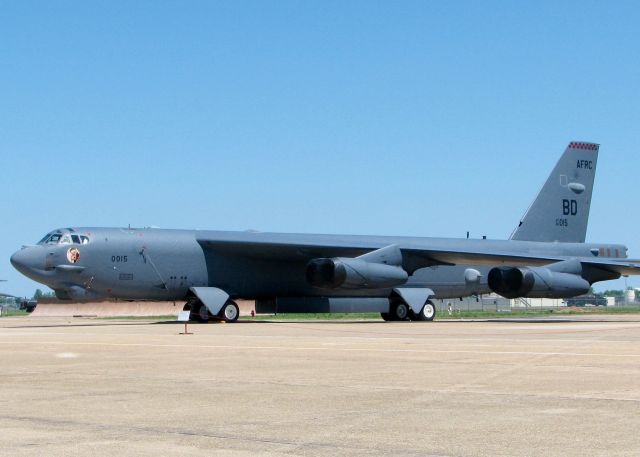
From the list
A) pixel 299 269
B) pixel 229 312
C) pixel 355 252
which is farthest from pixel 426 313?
pixel 229 312

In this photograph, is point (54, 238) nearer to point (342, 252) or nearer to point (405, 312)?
point (342, 252)

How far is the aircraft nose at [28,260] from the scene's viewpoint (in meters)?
34.0

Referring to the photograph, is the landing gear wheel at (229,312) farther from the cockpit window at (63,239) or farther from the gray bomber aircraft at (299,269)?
the cockpit window at (63,239)

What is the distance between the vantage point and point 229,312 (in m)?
37.2

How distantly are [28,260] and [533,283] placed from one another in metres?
18.8

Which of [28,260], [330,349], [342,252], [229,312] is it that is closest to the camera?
[330,349]

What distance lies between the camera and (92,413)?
359 inches

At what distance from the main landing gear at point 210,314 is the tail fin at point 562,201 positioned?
15424 mm

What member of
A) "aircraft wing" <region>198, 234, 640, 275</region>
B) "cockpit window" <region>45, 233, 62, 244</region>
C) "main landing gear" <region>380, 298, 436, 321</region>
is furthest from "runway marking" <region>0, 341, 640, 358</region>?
"main landing gear" <region>380, 298, 436, 321</region>

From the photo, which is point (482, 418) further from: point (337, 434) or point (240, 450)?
point (240, 450)

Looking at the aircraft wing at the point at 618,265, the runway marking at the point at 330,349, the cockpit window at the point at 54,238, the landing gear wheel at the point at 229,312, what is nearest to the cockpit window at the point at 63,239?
the cockpit window at the point at 54,238

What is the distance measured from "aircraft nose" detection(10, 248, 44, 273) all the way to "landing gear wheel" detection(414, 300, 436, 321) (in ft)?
49.8

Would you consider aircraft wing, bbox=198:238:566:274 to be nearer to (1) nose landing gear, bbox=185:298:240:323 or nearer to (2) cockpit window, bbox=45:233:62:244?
(1) nose landing gear, bbox=185:298:240:323

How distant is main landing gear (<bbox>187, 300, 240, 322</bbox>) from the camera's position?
3691 cm
